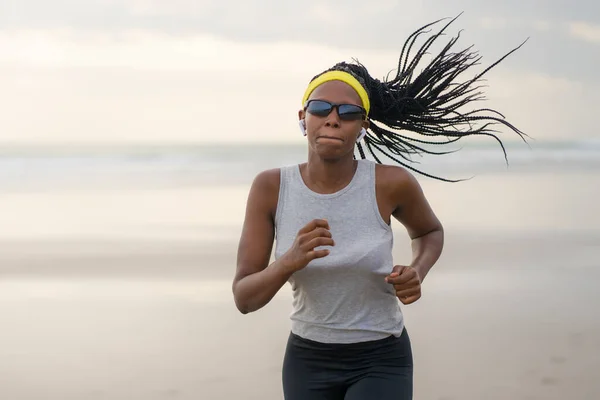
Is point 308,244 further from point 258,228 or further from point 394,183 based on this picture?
point 394,183

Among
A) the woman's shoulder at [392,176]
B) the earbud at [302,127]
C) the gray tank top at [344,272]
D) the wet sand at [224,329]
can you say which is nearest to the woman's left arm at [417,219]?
the woman's shoulder at [392,176]

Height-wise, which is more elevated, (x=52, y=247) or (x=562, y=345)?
(x=52, y=247)

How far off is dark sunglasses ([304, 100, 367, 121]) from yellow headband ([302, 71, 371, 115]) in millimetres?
76

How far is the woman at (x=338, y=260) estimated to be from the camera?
10.0ft

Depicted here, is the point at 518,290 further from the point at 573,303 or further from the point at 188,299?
the point at 188,299

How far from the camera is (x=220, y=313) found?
704 centimetres

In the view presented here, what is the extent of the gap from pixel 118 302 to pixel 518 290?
128 inches

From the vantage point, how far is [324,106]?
320cm

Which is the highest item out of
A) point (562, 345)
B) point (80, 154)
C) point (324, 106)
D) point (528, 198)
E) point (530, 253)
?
point (80, 154)

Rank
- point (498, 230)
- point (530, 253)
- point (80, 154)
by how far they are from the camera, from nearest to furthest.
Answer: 1. point (530, 253)
2. point (498, 230)
3. point (80, 154)

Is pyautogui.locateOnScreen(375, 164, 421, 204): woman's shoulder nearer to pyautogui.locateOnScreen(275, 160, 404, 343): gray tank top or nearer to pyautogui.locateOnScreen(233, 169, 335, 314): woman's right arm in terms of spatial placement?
pyautogui.locateOnScreen(275, 160, 404, 343): gray tank top

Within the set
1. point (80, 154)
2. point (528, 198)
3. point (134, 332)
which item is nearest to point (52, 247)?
point (134, 332)

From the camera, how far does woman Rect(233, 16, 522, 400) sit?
3.06m

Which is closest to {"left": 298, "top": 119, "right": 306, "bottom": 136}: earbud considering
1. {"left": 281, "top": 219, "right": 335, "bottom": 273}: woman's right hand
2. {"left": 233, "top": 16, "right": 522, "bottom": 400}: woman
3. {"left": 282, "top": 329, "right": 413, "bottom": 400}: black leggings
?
{"left": 233, "top": 16, "right": 522, "bottom": 400}: woman
